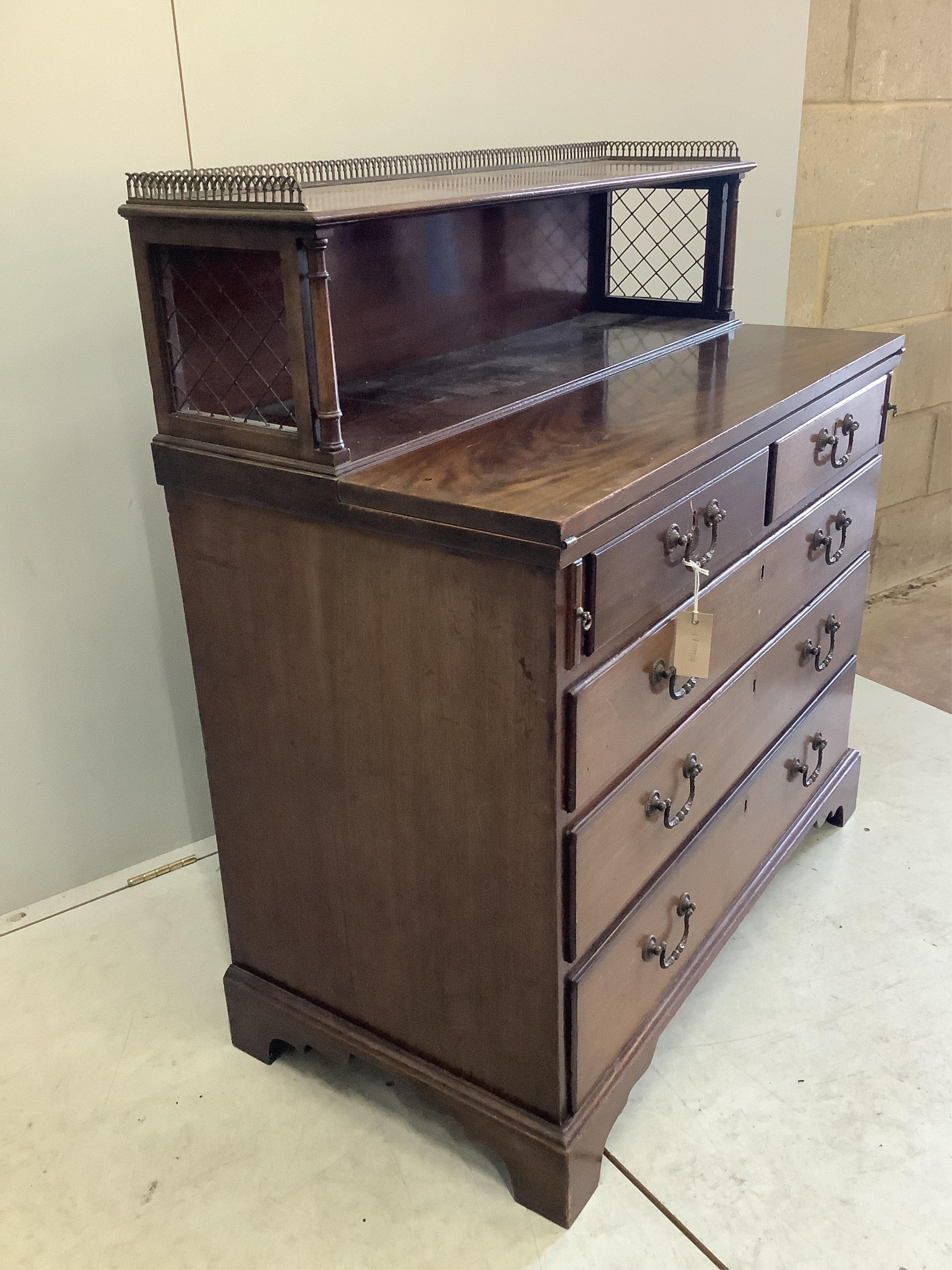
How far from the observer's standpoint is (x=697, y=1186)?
147cm

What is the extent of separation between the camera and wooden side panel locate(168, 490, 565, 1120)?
1225 millimetres

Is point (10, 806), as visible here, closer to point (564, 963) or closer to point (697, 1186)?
point (564, 963)

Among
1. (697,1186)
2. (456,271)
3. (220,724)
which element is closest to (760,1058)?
(697,1186)

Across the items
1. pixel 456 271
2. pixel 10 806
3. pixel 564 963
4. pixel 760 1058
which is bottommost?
pixel 760 1058

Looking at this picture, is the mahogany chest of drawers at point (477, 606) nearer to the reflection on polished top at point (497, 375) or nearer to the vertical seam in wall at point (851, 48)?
the reflection on polished top at point (497, 375)

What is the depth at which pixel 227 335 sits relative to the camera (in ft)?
4.47

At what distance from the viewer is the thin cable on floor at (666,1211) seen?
4.53 feet

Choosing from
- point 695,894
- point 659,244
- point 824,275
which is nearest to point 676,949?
point 695,894

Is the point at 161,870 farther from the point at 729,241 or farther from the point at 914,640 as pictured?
the point at 914,640

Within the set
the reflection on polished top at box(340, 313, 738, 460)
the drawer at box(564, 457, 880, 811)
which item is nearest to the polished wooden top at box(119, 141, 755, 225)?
the reflection on polished top at box(340, 313, 738, 460)

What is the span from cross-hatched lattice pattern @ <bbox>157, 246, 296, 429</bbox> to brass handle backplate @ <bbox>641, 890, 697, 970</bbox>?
84 centimetres

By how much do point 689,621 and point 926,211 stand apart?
230 centimetres

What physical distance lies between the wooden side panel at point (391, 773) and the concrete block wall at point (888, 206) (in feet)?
6.42

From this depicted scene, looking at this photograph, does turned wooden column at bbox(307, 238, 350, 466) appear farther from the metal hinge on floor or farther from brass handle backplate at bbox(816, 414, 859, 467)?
the metal hinge on floor
